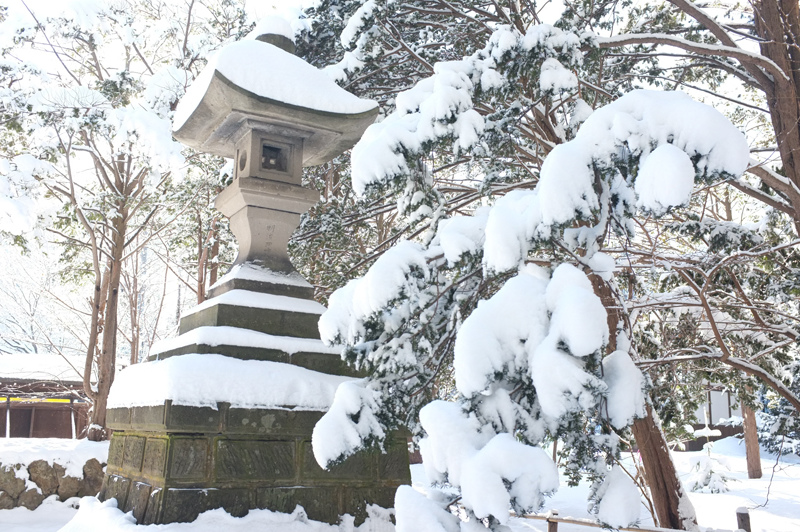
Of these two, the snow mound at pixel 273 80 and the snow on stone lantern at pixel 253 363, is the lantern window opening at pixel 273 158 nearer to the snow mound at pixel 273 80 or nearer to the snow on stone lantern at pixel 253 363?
the snow on stone lantern at pixel 253 363

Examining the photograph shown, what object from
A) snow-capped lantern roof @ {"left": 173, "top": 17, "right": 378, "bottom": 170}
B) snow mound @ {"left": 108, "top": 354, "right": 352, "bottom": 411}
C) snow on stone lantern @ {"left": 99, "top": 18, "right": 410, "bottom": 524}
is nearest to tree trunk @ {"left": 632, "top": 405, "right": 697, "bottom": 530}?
snow on stone lantern @ {"left": 99, "top": 18, "right": 410, "bottom": 524}

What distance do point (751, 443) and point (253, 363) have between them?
15802 mm

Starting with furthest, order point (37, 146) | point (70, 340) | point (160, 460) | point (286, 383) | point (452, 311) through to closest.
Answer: point (70, 340)
point (37, 146)
point (286, 383)
point (160, 460)
point (452, 311)

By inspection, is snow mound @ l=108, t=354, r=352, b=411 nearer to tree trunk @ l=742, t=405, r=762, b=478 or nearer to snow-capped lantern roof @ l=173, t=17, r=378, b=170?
snow-capped lantern roof @ l=173, t=17, r=378, b=170

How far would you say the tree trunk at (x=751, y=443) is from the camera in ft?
47.6

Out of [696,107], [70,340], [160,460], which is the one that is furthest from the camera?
[70,340]

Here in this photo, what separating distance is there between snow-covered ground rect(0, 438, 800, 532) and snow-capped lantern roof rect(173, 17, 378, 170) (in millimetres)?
2061

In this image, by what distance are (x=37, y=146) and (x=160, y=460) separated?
29.3 feet

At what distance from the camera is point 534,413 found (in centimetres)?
210

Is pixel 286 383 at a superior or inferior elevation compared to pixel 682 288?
inferior

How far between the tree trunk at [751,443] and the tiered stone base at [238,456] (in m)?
13.7

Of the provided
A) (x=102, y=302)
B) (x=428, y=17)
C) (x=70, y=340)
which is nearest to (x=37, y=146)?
(x=102, y=302)

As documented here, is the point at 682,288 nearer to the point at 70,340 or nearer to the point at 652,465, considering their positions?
the point at 652,465

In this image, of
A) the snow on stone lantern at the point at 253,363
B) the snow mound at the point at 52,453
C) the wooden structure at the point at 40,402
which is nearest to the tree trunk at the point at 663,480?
the snow on stone lantern at the point at 253,363
